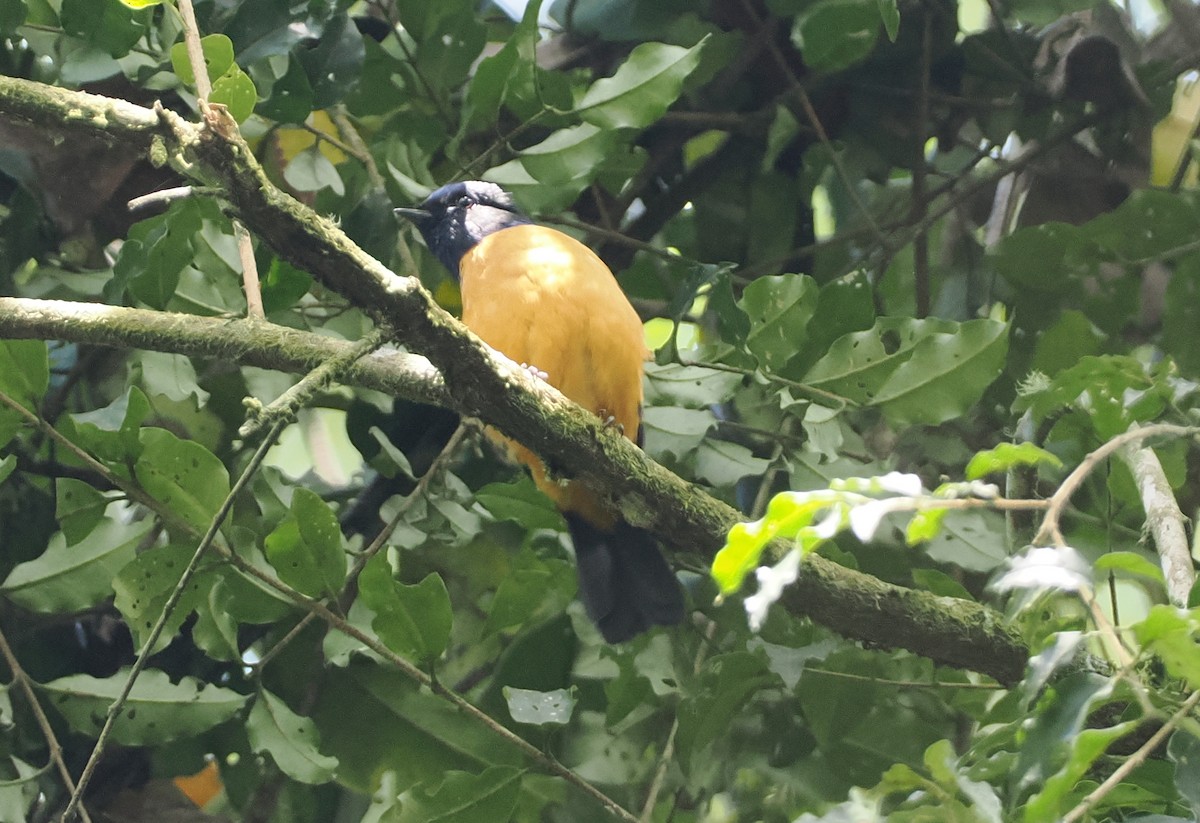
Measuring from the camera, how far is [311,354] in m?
1.90

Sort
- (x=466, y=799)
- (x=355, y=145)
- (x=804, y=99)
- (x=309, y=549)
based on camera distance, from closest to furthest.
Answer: (x=466, y=799) → (x=309, y=549) → (x=355, y=145) → (x=804, y=99)

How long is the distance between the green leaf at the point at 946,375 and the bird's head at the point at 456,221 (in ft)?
3.81

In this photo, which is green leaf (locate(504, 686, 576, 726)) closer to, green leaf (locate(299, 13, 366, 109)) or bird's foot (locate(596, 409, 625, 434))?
bird's foot (locate(596, 409, 625, 434))

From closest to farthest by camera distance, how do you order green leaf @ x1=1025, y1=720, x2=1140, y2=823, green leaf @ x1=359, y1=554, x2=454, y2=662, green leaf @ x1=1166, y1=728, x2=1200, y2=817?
1. green leaf @ x1=1025, y1=720, x2=1140, y2=823
2. green leaf @ x1=1166, y1=728, x2=1200, y2=817
3. green leaf @ x1=359, y1=554, x2=454, y2=662

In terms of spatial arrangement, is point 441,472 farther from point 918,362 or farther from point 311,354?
point 918,362

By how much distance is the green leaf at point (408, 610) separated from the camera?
2.04m

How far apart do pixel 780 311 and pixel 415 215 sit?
105cm

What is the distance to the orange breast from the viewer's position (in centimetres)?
255

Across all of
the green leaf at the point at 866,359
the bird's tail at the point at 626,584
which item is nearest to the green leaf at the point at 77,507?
the bird's tail at the point at 626,584

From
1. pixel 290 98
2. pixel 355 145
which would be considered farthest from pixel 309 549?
pixel 355 145

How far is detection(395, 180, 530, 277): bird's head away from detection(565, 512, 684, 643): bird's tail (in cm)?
91

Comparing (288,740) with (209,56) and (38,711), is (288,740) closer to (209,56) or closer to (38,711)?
(38,711)

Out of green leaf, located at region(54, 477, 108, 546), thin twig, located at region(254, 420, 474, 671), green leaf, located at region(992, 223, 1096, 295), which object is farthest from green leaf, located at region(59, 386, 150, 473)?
green leaf, located at region(992, 223, 1096, 295)

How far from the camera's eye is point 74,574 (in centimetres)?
226
